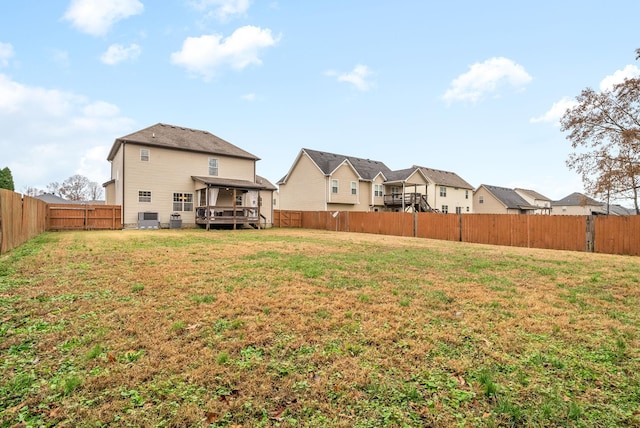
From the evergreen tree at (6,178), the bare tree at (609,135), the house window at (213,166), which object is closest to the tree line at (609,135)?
the bare tree at (609,135)

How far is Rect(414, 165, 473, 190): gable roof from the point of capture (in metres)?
37.7

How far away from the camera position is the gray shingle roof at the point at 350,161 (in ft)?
97.9

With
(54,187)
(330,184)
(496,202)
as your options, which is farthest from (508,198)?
(54,187)

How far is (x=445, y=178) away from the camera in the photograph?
130ft

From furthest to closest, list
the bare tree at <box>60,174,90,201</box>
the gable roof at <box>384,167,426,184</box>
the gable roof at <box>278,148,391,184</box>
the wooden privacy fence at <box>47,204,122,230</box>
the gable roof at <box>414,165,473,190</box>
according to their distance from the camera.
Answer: the bare tree at <box>60,174,90,201</box> → the gable roof at <box>414,165,473,190</box> → the gable roof at <box>384,167,426,184</box> → the gable roof at <box>278,148,391,184</box> → the wooden privacy fence at <box>47,204,122,230</box>

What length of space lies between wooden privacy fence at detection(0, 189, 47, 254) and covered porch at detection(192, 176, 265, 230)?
8852 millimetres

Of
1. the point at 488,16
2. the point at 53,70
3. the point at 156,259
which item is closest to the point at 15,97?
the point at 53,70

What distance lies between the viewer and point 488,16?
13609 mm

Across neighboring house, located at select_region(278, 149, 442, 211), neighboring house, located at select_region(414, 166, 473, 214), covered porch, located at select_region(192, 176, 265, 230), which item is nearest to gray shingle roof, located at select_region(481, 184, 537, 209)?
neighboring house, located at select_region(414, 166, 473, 214)

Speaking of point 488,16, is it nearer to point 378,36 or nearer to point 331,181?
point 378,36

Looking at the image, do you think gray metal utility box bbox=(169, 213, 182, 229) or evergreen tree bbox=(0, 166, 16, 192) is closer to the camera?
gray metal utility box bbox=(169, 213, 182, 229)

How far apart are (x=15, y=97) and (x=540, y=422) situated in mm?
25242

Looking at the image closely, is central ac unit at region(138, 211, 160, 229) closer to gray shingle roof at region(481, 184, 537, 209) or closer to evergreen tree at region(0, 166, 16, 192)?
evergreen tree at region(0, 166, 16, 192)

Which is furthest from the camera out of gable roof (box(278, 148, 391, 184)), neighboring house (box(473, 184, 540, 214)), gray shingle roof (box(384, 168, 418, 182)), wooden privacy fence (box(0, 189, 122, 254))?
neighboring house (box(473, 184, 540, 214))
